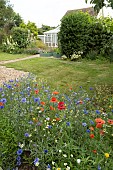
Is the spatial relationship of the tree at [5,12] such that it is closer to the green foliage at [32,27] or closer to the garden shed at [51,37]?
the green foliage at [32,27]

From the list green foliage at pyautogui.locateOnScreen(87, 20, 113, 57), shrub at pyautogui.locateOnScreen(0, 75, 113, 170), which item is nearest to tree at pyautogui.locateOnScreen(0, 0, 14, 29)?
green foliage at pyautogui.locateOnScreen(87, 20, 113, 57)

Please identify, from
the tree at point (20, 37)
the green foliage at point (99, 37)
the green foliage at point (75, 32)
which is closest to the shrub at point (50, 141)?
the green foliage at point (99, 37)

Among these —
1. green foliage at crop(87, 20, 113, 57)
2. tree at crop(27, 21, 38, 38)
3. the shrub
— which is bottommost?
the shrub

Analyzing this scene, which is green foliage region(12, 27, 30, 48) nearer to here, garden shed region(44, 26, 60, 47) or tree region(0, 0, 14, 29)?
tree region(0, 0, 14, 29)

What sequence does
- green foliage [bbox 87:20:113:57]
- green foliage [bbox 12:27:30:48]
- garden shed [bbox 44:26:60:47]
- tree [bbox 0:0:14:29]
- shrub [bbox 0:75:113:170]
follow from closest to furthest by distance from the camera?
shrub [bbox 0:75:113:170], green foliage [bbox 87:20:113:57], green foliage [bbox 12:27:30:48], tree [bbox 0:0:14:29], garden shed [bbox 44:26:60:47]

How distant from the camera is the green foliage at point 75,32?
11.8 metres

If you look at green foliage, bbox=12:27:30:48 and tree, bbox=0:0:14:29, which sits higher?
tree, bbox=0:0:14:29

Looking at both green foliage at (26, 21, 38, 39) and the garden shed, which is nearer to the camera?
green foliage at (26, 21, 38, 39)

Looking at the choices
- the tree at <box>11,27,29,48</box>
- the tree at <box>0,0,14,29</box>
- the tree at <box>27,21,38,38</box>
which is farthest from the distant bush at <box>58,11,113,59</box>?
the tree at <box>27,21,38,38</box>

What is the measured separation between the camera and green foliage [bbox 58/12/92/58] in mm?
11812

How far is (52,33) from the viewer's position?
25.7m

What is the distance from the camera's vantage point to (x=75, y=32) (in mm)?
11875

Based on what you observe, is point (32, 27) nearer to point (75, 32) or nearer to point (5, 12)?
point (5, 12)

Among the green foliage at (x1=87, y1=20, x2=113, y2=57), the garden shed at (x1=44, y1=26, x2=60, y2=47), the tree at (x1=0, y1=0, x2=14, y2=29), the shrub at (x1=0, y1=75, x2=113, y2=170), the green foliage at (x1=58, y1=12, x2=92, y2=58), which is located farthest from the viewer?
the garden shed at (x1=44, y1=26, x2=60, y2=47)
